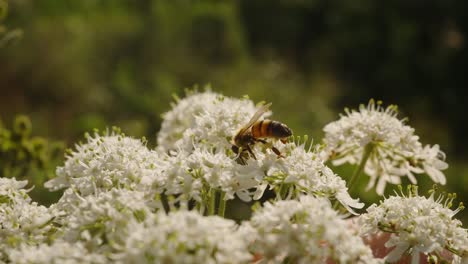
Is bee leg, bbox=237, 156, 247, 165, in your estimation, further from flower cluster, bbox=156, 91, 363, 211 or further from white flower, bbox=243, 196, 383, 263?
white flower, bbox=243, 196, 383, 263

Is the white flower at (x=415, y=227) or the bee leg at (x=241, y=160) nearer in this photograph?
the white flower at (x=415, y=227)

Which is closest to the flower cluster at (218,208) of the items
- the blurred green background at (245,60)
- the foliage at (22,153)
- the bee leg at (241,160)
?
the bee leg at (241,160)

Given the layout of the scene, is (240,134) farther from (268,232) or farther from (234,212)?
(234,212)

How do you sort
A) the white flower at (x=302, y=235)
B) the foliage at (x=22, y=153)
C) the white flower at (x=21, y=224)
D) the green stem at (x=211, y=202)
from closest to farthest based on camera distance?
the white flower at (x=302, y=235), the white flower at (x=21, y=224), the green stem at (x=211, y=202), the foliage at (x=22, y=153)

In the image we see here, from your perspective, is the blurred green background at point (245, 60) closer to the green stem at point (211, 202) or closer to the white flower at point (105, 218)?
the green stem at point (211, 202)

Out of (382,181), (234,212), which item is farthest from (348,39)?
(382,181)
